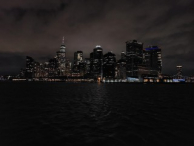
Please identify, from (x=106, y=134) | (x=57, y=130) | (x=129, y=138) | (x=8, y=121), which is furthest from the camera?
(x=8, y=121)

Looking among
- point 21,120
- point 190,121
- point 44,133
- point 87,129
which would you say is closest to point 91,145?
point 87,129

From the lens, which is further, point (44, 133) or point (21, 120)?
point (21, 120)

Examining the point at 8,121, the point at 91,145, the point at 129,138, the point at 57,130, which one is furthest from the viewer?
the point at 8,121

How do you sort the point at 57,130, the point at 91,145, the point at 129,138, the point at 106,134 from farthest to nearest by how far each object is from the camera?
the point at 57,130 < the point at 106,134 < the point at 129,138 < the point at 91,145

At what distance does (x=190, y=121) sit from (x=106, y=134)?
1266cm

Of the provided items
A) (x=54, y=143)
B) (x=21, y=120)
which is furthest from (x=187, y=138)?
(x=21, y=120)

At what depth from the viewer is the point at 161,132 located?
16.1 m

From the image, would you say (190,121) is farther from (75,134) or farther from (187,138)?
(75,134)

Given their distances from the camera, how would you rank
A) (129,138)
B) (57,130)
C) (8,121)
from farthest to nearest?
(8,121) < (57,130) < (129,138)

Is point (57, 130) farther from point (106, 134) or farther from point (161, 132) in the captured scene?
point (161, 132)

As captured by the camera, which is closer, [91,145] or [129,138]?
[91,145]

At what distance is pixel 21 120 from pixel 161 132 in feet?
55.1

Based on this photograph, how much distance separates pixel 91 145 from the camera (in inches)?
495

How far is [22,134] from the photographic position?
1510 centimetres
